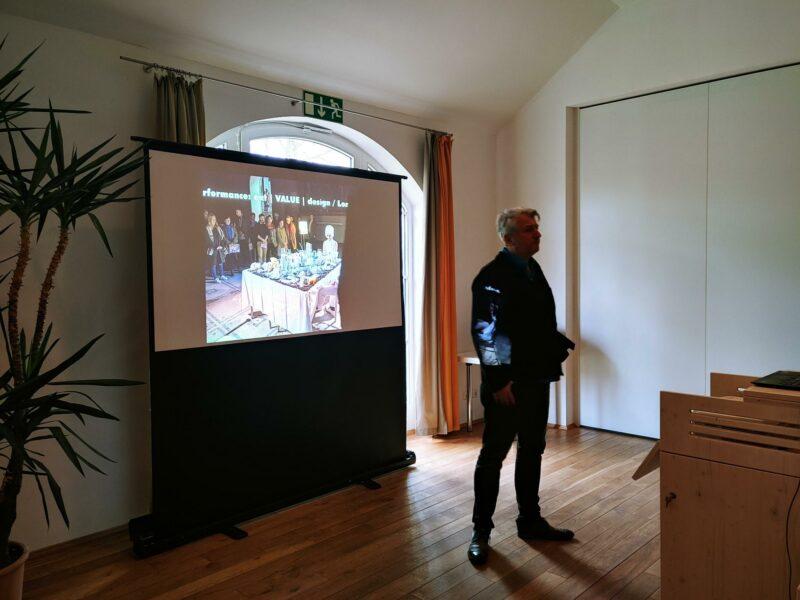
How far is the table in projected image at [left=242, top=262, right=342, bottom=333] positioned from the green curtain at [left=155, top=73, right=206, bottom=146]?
2.68ft

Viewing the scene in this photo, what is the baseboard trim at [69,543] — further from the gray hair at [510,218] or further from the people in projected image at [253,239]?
the gray hair at [510,218]

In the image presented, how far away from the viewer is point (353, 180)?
13.4 ft

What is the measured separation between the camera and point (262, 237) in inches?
141

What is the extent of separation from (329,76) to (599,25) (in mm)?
2268

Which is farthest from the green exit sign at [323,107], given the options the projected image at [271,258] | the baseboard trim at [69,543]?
the baseboard trim at [69,543]

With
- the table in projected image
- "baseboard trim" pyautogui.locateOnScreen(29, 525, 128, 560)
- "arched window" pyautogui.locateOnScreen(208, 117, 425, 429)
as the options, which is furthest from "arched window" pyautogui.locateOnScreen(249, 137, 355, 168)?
"baseboard trim" pyautogui.locateOnScreen(29, 525, 128, 560)

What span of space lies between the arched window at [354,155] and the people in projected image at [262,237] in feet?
2.20

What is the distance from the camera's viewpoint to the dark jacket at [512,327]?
9.44 feet

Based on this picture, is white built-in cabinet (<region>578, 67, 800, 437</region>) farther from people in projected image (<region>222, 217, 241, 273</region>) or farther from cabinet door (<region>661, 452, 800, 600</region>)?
people in projected image (<region>222, 217, 241, 273</region>)

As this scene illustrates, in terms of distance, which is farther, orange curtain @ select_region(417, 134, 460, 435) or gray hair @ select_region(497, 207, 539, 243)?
orange curtain @ select_region(417, 134, 460, 435)

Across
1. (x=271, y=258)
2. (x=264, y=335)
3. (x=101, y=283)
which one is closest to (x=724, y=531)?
(x=264, y=335)

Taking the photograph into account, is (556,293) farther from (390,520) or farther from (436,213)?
(390,520)

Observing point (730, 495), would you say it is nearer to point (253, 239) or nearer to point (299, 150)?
point (253, 239)

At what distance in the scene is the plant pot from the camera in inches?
88.4
